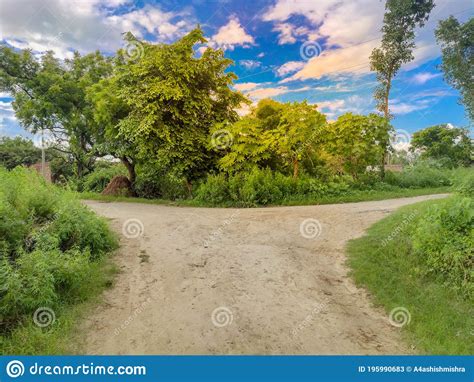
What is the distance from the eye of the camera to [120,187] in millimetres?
16094

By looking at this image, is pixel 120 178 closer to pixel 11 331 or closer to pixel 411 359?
pixel 11 331

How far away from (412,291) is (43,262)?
5.35 m

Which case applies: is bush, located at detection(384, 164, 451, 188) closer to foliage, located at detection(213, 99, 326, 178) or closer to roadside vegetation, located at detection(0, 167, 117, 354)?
foliage, located at detection(213, 99, 326, 178)

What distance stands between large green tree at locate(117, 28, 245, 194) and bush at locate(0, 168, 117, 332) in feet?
19.8

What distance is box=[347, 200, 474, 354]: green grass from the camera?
390 cm

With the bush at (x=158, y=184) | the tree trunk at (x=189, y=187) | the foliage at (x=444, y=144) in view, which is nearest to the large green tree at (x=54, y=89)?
the bush at (x=158, y=184)

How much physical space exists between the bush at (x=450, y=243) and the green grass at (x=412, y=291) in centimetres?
15

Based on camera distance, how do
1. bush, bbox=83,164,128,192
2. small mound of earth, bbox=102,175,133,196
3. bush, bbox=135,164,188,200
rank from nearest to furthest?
bush, bbox=135,164,188,200 → small mound of earth, bbox=102,175,133,196 → bush, bbox=83,164,128,192

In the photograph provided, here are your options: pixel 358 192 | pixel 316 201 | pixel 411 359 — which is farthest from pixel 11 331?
pixel 358 192

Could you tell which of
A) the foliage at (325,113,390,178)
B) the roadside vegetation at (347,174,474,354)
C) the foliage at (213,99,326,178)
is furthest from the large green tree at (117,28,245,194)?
the roadside vegetation at (347,174,474,354)

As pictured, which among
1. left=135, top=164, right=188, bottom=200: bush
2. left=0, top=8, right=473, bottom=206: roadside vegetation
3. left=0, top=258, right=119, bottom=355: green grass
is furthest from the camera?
left=135, top=164, right=188, bottom=200: bush

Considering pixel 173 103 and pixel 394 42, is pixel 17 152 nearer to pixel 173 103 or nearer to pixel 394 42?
pixel 173 103

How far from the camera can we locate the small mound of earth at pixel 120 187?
15844mm

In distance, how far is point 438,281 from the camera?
16.4 ft
